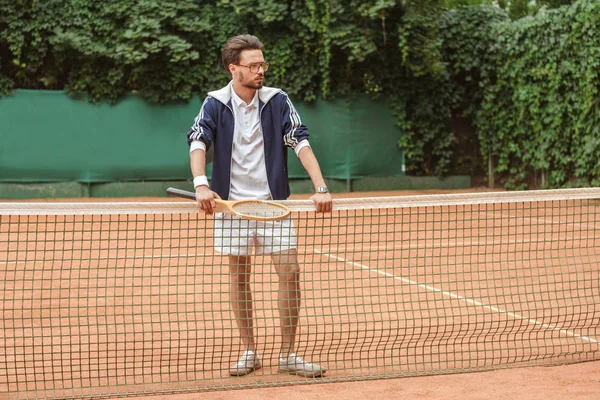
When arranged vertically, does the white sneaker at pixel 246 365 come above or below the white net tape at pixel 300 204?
below

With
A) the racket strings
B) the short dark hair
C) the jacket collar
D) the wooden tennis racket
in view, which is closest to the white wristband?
the wooden tennis racket

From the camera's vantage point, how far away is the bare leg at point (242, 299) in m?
4.04

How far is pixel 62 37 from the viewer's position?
15.1 metres

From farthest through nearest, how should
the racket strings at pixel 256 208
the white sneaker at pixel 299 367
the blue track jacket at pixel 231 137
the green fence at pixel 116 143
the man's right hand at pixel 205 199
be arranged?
the green fence at pixel 116 143, the blue track jacket at pixel 231 137, the white sneaker at pixel 299 367, the racket strings at pixel 256 208, the man's right hand at pixel 205 199

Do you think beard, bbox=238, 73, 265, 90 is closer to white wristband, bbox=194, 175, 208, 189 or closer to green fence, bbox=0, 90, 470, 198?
white wristband, bbox=194, 175, 208, 189

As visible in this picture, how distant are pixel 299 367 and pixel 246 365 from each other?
10.2 inches

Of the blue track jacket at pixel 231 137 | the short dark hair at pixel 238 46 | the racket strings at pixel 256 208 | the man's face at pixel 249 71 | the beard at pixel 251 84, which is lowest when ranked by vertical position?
the racket strings at pixel 256 208

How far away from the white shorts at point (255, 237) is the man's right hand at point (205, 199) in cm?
32

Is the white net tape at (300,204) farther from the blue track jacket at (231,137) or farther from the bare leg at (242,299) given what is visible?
the bare leg at (242,299)

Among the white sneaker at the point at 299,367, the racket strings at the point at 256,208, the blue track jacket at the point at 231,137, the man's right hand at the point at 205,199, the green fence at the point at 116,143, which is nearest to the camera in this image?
the man's right hand at the point at 205,199

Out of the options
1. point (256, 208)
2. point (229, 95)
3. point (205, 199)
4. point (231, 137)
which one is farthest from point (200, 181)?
point (229, 95)

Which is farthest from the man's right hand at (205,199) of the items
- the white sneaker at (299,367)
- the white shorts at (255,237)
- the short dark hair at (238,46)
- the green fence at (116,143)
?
the green fence at (116,143)

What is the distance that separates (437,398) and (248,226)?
3.94 feet

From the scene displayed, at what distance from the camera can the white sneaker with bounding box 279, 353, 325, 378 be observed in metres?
3.91
